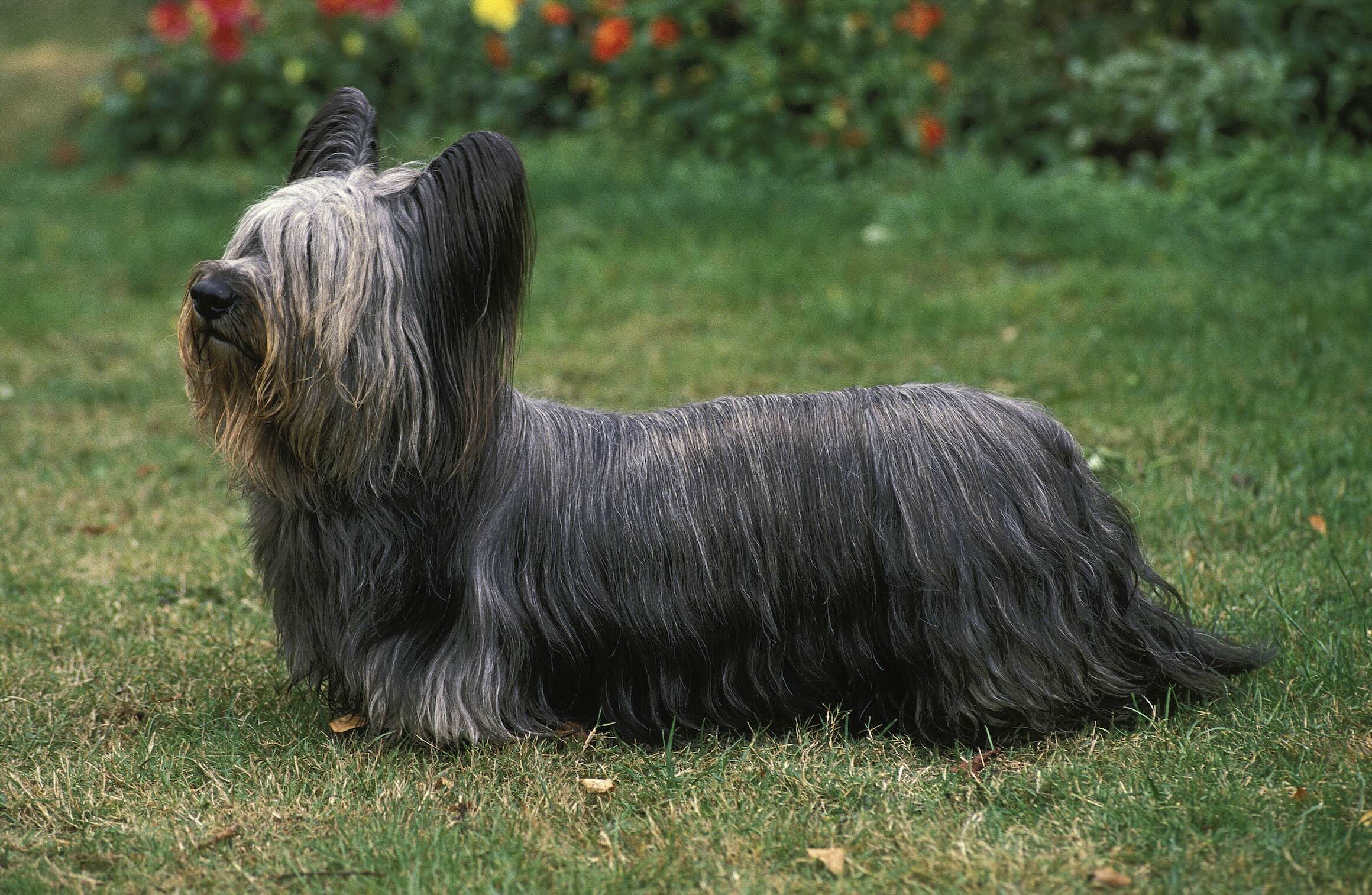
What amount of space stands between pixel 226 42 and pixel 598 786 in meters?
9.55

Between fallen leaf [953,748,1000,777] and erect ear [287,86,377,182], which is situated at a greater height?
erect ear [287,86,377,182]

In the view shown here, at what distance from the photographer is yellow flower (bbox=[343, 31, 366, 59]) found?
1160 centimetres

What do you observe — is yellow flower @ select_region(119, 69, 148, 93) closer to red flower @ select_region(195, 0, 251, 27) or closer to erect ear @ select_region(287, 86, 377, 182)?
Result: red flower @ select_region(195, 0, 251, 27)

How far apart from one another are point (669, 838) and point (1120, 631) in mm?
1369

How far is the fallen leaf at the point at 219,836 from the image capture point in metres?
3.33

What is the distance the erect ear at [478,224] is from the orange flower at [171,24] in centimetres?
954

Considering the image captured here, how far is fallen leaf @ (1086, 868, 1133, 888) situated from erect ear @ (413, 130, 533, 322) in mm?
1837

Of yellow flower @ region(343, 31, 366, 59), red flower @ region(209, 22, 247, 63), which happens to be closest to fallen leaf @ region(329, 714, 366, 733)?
yellow flower @ region(343, 31, 366, 59)

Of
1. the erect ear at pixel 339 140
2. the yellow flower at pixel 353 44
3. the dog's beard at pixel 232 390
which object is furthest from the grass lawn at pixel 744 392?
the yellow flower at pixel 353 44

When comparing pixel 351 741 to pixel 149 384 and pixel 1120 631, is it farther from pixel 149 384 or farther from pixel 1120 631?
pixel 149 384

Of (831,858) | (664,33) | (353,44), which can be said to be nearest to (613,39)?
(664,33)

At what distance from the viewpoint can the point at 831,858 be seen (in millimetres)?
3211

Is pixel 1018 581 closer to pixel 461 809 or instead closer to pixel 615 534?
pixel 615 534

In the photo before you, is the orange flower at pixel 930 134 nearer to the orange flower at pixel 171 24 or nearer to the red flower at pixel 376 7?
the red flower at pixel 376 7
